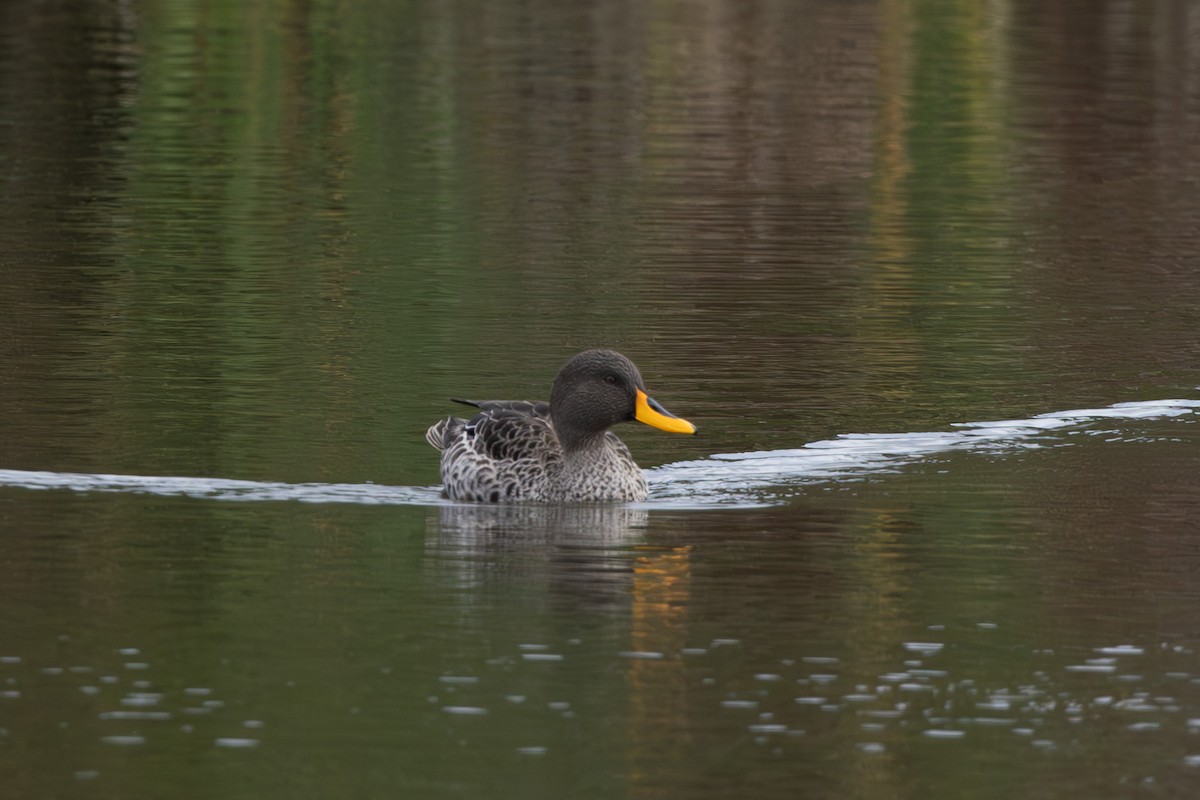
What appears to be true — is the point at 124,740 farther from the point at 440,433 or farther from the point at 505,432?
the point at 440,433

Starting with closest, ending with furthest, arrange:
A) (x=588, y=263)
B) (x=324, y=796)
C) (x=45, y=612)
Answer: (x=324, y=796)
(x=45, y=612)
(x=588, y=263)

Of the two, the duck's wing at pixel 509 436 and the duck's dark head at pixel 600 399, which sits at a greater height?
the duck's dark head at pixel 600 399

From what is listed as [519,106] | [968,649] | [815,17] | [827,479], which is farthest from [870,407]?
[815,17]

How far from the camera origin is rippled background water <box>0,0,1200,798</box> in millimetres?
10211

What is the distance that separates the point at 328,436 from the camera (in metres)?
16.7

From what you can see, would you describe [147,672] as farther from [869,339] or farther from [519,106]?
[519,106]

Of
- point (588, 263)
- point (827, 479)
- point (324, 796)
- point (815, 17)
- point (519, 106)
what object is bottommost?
point (324, 796)

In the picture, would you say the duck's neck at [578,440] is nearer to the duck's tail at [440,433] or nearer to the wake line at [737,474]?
the wake line at [737,474]

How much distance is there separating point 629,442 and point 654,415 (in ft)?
8.60

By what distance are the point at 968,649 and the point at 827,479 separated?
4.16 metres

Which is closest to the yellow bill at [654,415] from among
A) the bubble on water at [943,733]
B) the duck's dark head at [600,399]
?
the duck's dark head at [600,399]

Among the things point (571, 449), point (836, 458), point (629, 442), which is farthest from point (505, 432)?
point (629, 442)

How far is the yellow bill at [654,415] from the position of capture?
597 inches

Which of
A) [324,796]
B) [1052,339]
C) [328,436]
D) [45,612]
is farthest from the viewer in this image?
[1052,339]
